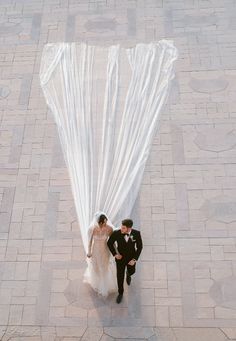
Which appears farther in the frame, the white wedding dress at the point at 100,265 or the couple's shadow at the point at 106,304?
the couple's shadow at the point at 106,304

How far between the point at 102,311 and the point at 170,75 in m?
4.99

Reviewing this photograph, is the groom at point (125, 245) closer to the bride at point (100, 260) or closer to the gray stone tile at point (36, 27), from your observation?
the bride at point (100, 260)

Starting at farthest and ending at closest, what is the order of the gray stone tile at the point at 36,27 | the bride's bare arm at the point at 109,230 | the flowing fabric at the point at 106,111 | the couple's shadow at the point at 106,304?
the gray stone tile at the point at 36,27 → the flowing fabric at the point at 106,111 → the couple's shadow at the point at 106,304 → the bride's bare arm at the point at 109,230

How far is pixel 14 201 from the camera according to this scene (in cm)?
891

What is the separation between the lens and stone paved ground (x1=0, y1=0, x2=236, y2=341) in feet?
24.6

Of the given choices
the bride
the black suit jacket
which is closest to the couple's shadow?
the bride

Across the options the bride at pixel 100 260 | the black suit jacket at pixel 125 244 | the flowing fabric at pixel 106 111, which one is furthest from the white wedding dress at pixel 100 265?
the flowing fabric at pixel 106 111

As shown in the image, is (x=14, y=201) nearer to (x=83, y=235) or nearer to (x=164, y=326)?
(x=83, y=235)

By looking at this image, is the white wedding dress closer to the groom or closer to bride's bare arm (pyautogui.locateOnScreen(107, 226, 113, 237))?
bride's bare arm (pyautogui.locateOnScreen(107, 226, 113, 237))

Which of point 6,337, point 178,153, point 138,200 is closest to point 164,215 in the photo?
point 138,200

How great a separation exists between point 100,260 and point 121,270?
1.02ft

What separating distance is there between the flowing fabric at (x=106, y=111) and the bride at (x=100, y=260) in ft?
2.28

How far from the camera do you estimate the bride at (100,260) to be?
693 centimetres

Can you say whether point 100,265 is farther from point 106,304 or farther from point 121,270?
point 106,304
